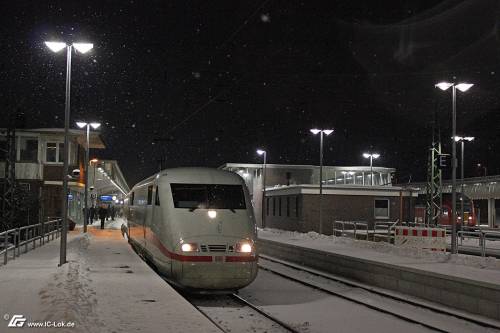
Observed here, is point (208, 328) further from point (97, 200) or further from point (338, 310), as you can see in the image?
point (97, 200)

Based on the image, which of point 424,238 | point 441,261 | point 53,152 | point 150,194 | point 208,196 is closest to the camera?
point 208,196

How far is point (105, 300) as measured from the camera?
10758 millimetres

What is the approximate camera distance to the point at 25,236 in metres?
21.9

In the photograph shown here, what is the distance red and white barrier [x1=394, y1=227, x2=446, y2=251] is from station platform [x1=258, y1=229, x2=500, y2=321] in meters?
0.95

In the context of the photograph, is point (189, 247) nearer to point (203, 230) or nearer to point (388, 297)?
point (203, 230)

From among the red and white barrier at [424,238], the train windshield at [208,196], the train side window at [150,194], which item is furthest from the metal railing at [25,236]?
the red and white barrier at [424,238]

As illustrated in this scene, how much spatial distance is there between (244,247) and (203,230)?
0.98 m

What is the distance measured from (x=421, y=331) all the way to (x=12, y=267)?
10.4 m

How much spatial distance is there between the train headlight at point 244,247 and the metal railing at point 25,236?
7268 mm

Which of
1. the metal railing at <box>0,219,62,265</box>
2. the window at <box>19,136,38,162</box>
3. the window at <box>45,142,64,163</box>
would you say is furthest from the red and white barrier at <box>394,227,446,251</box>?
the window at <box>19,136,38,162</box>

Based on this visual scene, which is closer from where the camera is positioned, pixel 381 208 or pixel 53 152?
pixel 53 152

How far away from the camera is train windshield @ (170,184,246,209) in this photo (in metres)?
14.0

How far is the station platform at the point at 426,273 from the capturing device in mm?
12570

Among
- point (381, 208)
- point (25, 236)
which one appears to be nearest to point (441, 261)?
point (25, 236)
